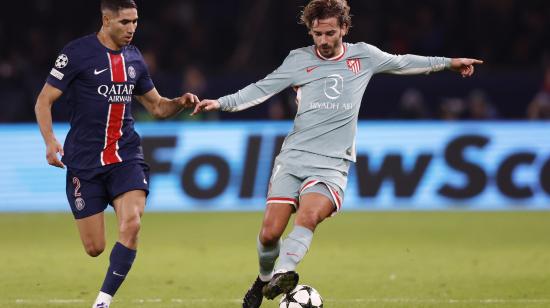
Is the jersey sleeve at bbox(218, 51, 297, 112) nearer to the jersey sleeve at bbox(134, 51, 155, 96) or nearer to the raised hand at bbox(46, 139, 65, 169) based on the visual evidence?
the jersey sleeve at bbox(134, 51, 155, 96)

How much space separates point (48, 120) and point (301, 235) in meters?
1.85

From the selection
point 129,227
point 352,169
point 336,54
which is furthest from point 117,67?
point 352,169

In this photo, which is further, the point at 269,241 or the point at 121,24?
the point at 121,24

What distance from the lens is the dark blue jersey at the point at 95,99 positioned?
748 centimetres

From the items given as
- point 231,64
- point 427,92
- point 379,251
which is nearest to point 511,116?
point 427,92

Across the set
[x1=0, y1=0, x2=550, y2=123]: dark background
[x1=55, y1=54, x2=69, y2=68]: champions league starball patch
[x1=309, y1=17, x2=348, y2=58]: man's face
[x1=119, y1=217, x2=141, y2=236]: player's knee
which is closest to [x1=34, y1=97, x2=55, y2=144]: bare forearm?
[x1=55, y1=54, x2=69, y2=68]: champions league starball patch

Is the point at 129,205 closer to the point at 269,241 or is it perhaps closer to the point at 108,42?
the point at 269,241

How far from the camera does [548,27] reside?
18516 mm

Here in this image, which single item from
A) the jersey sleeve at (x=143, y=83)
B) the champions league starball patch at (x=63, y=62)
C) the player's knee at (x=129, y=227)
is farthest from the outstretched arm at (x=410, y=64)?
the champions league starball patch at (x=63, y=62)

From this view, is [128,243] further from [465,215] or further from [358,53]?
[465,215]

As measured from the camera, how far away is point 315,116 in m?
7.44

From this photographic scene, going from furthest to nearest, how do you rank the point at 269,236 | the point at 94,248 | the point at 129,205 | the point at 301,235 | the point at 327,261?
the point at 327,261
the point at 94,248
the point at 129,205
the point at 269,236
the point at 301,235

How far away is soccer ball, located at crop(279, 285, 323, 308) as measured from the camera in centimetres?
689

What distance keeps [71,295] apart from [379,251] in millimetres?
3894
